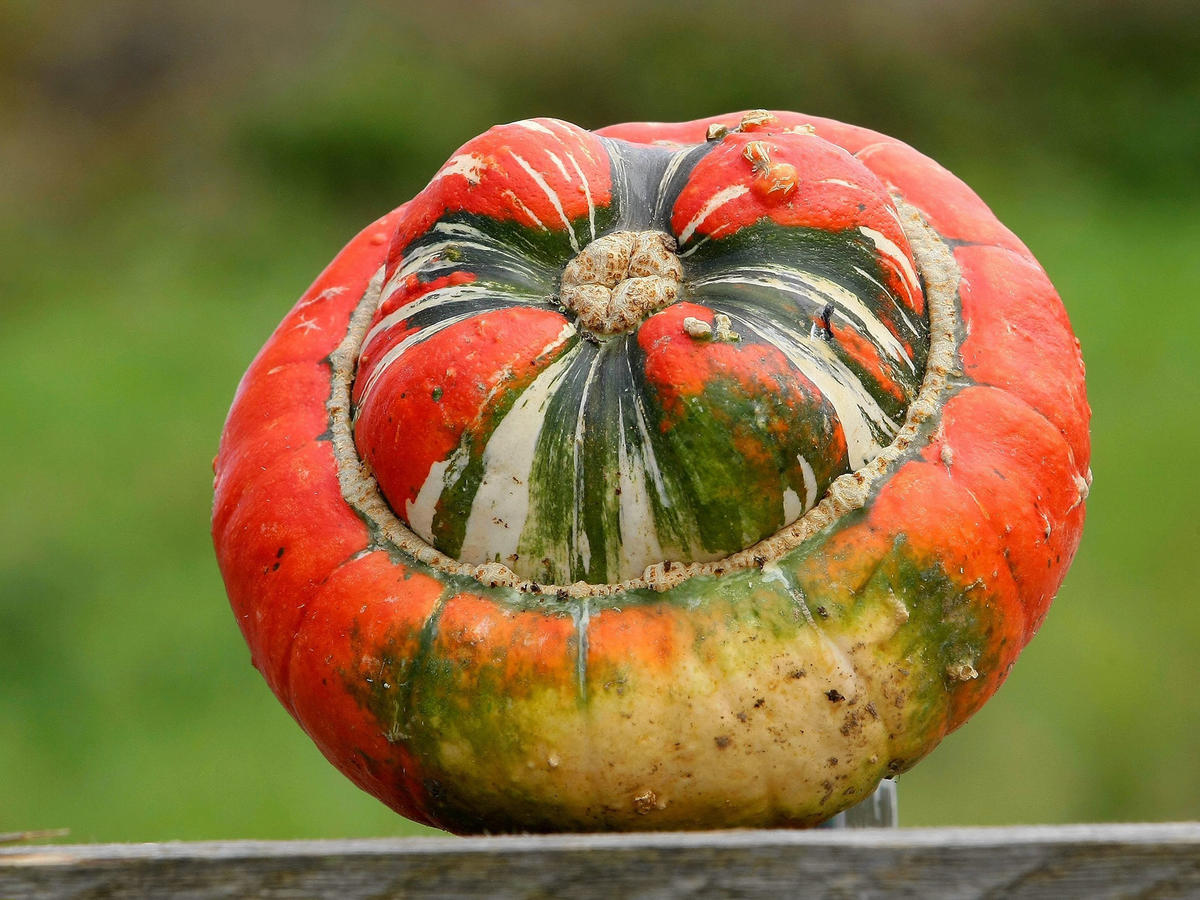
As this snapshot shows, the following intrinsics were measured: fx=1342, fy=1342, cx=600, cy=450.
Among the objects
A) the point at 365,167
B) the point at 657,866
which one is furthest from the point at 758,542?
the point at 365,167

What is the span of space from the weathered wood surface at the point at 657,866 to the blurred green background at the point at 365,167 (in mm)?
2759

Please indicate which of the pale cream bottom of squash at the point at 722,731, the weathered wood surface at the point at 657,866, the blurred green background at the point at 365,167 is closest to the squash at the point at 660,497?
the pale cream bottom of squash at the point at 722,731

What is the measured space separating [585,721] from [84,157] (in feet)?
14.3

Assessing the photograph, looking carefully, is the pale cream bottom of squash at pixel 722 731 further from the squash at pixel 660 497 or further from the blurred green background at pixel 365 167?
the blurred green background at pixel 365 167

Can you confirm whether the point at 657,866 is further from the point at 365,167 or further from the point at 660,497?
the point at 365,167

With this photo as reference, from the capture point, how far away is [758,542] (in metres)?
1.01

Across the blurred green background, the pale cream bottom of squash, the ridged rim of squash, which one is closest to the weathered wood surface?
the pale cream bottom of squash

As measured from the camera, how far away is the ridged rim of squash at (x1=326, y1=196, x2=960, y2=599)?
3.28ft

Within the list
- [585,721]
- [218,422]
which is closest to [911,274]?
[585,721]

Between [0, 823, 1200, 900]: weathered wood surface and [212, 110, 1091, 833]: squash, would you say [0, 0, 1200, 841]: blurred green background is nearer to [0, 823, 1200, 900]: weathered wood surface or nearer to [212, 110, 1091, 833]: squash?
[212, 110, 1091, 833]: squash

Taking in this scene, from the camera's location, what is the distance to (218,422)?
3.97 m

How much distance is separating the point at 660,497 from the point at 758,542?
0.08m

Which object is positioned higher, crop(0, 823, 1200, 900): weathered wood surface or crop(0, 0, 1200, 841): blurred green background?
crop(0, 0, 1200, 841): blurred green background

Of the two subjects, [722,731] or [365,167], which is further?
[365,167]
